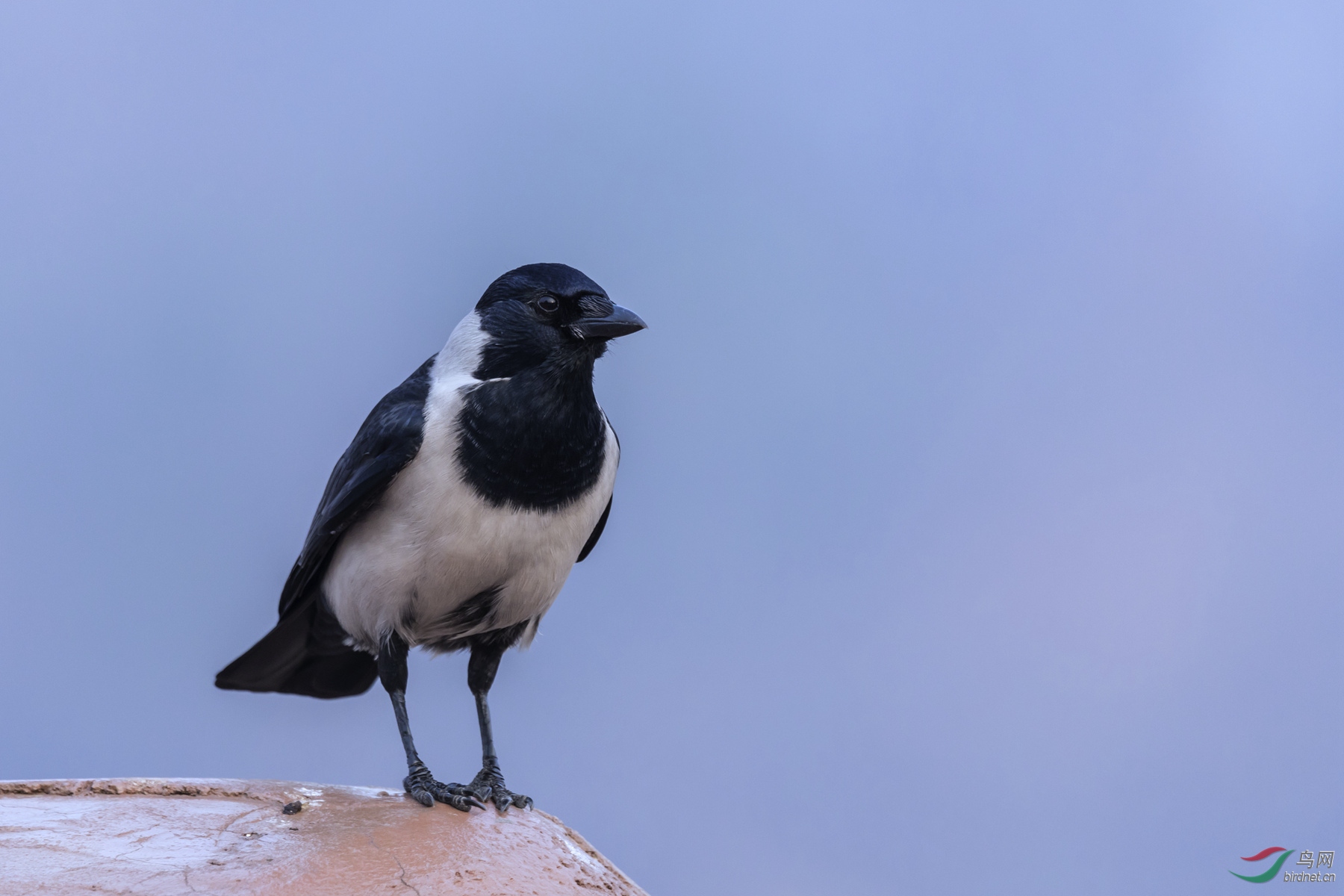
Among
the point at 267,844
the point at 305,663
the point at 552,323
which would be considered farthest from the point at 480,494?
the point at 305,663

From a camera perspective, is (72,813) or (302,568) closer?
(72,813)

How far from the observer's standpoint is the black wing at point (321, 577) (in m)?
3.94

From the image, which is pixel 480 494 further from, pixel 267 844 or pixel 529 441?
pixel 267 844

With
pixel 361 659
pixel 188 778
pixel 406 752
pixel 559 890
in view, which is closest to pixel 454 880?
pixel 559 890

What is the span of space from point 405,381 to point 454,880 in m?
1.81

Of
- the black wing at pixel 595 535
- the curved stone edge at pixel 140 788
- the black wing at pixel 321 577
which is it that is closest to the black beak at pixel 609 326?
the black wing at pixel 321 577

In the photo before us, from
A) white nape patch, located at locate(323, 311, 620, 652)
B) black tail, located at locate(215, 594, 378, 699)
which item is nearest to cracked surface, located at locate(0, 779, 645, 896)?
white nape patch, located at locate(323, 311, 620, 652)

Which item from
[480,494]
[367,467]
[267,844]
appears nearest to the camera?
[267,844]

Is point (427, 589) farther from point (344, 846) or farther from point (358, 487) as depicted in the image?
point (344, 846)

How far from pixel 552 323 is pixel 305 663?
5.88ft

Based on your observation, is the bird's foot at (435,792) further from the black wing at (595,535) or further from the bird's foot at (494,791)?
the black wing at (595,535)

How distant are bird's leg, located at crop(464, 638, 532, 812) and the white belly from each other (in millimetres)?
188

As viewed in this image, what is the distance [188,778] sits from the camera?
4016 millimetres

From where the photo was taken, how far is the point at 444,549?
3.82 meters
